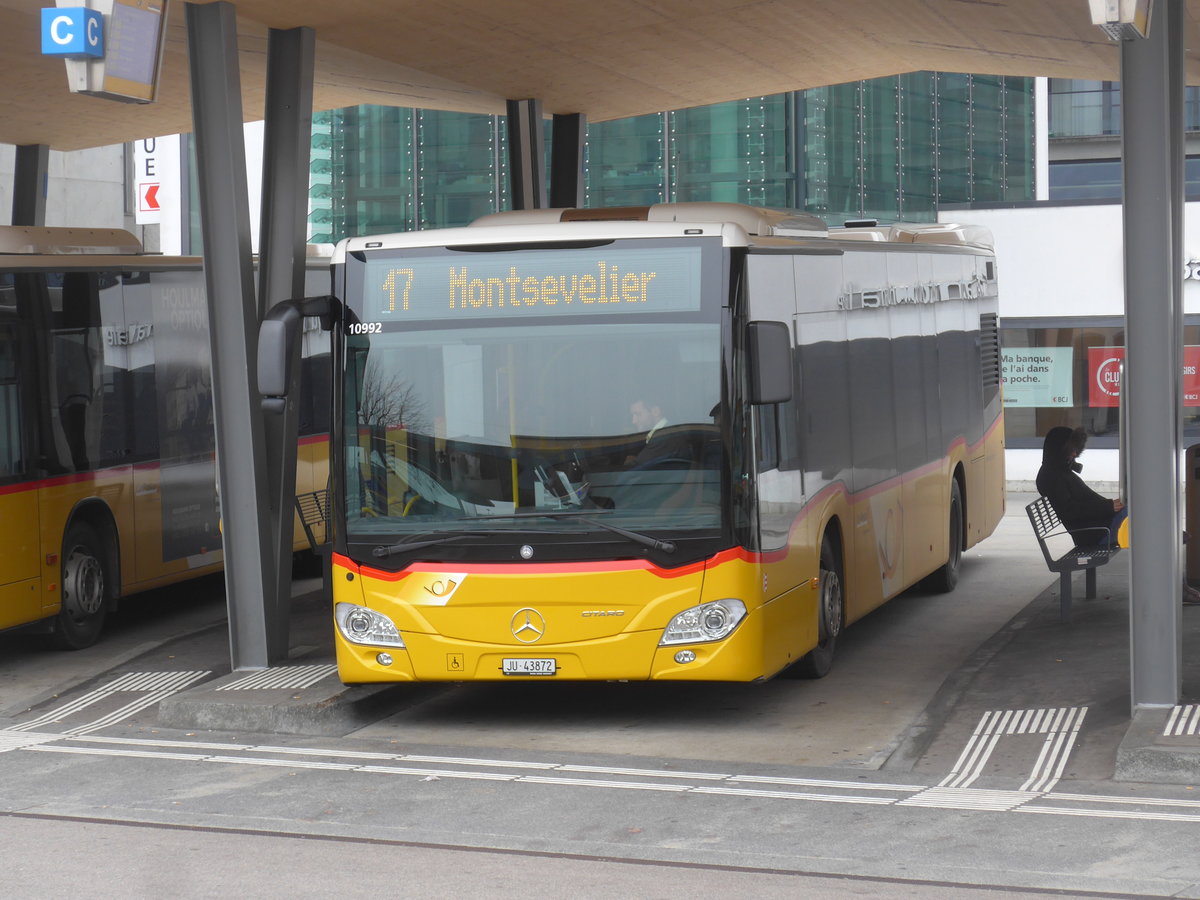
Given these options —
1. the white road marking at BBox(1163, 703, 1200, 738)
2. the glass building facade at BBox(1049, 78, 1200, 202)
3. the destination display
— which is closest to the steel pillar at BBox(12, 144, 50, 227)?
the destination display

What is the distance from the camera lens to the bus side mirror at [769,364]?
10195 mm

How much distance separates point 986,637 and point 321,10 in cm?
689

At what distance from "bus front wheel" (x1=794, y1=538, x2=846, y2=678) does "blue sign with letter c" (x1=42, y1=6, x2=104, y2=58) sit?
573cm

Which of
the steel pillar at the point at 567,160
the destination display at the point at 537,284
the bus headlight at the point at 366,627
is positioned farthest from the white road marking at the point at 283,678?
the steel pillar at the point at 567,160

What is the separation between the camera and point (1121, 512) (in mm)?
15641

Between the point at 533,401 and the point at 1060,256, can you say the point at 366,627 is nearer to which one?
the point at 533,401

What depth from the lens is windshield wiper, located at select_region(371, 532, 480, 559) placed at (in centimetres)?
1038

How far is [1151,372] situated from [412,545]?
13.7ft

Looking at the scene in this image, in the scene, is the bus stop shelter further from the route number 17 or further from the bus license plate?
the bus license plate

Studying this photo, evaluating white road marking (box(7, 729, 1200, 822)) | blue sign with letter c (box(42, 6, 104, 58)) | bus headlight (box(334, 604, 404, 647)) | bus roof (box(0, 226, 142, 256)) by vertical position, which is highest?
blue sign with letter c (box(42, 6, 104, 58))

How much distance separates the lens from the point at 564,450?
1026 centimetres

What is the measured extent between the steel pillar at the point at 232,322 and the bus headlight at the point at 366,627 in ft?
5.12

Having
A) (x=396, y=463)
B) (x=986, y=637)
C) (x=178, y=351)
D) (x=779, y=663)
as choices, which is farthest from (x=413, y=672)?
(x=178, y=351)

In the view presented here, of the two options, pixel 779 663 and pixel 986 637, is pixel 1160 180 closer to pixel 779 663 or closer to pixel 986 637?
pixel 779 663
